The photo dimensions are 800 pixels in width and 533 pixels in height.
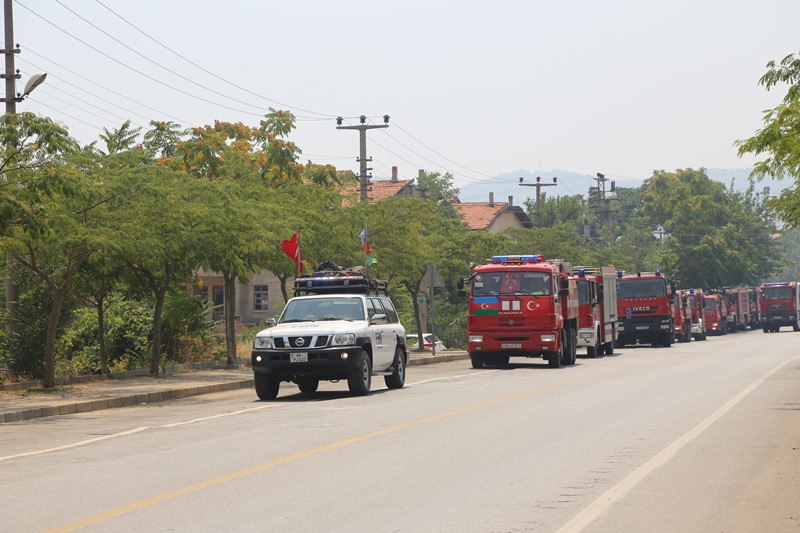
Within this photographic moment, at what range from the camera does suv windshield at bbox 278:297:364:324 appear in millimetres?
22047

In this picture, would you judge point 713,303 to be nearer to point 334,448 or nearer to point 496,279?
point 496,279

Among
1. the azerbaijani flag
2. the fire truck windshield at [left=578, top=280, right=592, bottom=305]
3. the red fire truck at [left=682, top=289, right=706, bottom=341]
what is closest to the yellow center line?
the azerbaijani flag

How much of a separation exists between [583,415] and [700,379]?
31.0 ft

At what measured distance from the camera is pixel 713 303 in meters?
77.6

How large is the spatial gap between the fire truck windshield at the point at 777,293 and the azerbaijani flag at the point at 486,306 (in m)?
55.8

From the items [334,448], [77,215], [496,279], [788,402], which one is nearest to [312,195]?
[496,279]

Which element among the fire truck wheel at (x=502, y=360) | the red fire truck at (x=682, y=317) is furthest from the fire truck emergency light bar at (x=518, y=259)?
the red fire truck at (x=682, y=317)

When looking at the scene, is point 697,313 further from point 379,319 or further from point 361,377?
point 361,377

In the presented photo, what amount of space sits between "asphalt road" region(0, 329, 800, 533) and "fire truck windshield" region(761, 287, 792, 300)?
214 ft

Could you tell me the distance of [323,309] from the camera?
2220 cm

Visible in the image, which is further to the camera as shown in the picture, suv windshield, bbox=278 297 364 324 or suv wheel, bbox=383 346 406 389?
suv wheel, bbox=383 346 406 389

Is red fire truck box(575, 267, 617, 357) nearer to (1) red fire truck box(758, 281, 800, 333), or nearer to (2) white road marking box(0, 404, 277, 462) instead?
(2) white road marking box(0, 404, 277, 462)

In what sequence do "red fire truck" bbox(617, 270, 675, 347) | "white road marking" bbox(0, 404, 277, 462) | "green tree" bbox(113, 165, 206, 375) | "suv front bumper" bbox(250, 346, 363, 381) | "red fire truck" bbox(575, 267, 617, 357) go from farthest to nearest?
"red fire truck" bbox(617, 270, 675, 347) → "red fire truck" bbox(575, 267, 617, 357) → "green tree" bbox(113, 165, 206, 375) → "suv front bumper" bbox(250, 346, 363, 381) → "white road marking" bbox(0, 404, 277, 462)

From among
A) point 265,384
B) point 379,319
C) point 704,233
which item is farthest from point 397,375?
point 704,233
